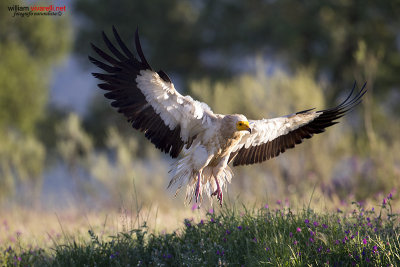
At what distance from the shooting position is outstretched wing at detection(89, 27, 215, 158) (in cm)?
475

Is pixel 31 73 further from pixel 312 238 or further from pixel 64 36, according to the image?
pixel 312 238

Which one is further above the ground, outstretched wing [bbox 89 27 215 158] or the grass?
outstretched wing [bbox 89 27 215 158]

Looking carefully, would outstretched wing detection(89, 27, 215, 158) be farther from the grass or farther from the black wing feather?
the grass

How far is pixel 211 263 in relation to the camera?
379 cm

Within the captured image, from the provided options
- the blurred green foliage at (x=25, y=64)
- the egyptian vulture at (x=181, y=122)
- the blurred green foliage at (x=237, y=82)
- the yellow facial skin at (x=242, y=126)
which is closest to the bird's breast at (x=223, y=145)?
the egyptian vulture at (x=181, y=122)

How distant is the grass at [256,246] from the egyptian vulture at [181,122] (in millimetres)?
824

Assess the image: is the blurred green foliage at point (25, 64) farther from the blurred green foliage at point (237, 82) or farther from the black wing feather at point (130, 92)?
the black wing feather at point (130, 92)

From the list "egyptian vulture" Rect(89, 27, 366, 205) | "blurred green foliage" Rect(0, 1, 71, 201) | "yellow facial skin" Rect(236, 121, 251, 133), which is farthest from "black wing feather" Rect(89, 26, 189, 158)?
"blurred green foliage" Rect(0, 1, 71, 201)

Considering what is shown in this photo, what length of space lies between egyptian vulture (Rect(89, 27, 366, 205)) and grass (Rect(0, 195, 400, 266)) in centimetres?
82

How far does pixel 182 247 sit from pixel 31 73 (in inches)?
490

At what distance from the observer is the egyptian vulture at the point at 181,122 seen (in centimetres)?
478

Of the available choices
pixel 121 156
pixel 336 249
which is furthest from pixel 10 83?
pixel 336 249

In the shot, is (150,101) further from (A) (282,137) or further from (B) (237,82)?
(B) (237,82)

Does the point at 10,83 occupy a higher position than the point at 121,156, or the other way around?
the point at 10,83
